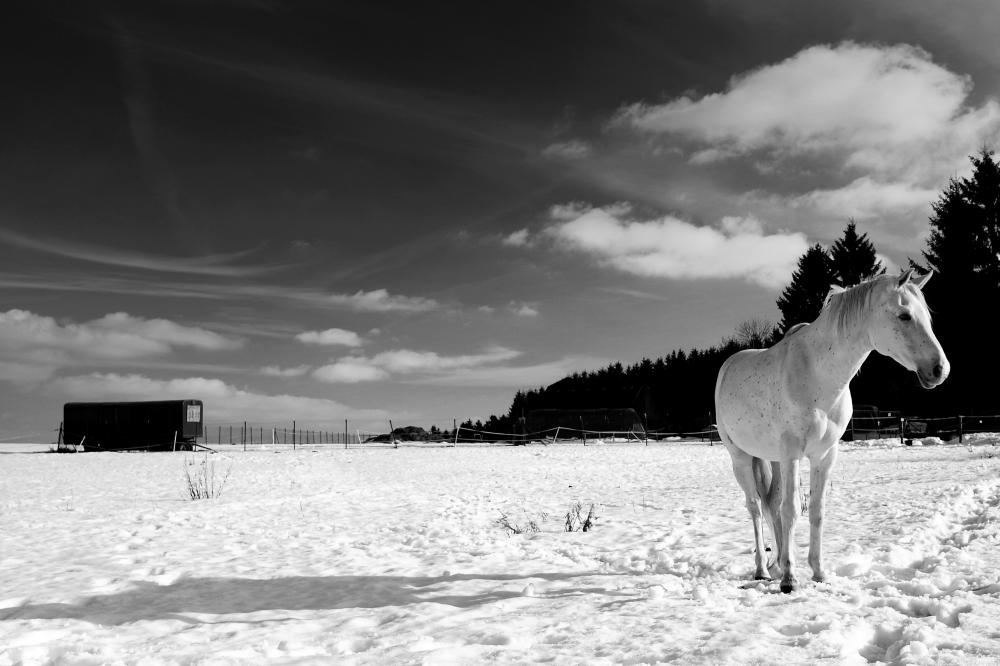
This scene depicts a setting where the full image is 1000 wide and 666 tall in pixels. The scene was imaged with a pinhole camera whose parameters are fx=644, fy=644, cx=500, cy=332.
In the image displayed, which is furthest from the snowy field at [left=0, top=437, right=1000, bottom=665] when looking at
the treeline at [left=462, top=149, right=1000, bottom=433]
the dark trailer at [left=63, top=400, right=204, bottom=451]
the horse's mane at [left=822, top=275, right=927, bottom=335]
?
the dark trailer at [left=63, top=400, right=204, bottom=451]

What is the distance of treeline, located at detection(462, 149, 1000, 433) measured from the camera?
31422mm

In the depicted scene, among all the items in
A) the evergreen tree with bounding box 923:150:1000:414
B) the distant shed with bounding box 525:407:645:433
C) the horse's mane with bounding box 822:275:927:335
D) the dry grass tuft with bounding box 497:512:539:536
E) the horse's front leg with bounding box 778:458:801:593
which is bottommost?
the dry grass tuft with bounding box 497:512:539:536

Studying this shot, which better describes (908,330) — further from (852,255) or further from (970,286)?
(852,255)

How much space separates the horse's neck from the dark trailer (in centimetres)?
3847

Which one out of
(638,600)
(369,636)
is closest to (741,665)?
(638,600)

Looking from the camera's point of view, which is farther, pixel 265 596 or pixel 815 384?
pixel 265 596

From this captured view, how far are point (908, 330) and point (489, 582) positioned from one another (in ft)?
12.3

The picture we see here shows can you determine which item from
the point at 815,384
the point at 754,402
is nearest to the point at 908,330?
the point at 815,384

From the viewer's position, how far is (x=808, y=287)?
159ft

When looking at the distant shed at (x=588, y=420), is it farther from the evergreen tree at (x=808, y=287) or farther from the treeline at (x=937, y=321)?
the evergreen tree at (x=808, y=287)

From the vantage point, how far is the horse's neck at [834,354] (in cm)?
→ 463

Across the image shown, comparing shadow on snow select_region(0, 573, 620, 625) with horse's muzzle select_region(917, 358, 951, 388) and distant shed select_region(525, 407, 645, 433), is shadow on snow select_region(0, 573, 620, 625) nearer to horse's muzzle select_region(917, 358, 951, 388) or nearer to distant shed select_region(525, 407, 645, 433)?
horse's muzzle select_region(917, 358, 951, 388)

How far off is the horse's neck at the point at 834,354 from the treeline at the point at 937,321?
18341 millimetres

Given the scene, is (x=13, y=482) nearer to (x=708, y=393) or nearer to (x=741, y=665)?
(x=741, y=665)
